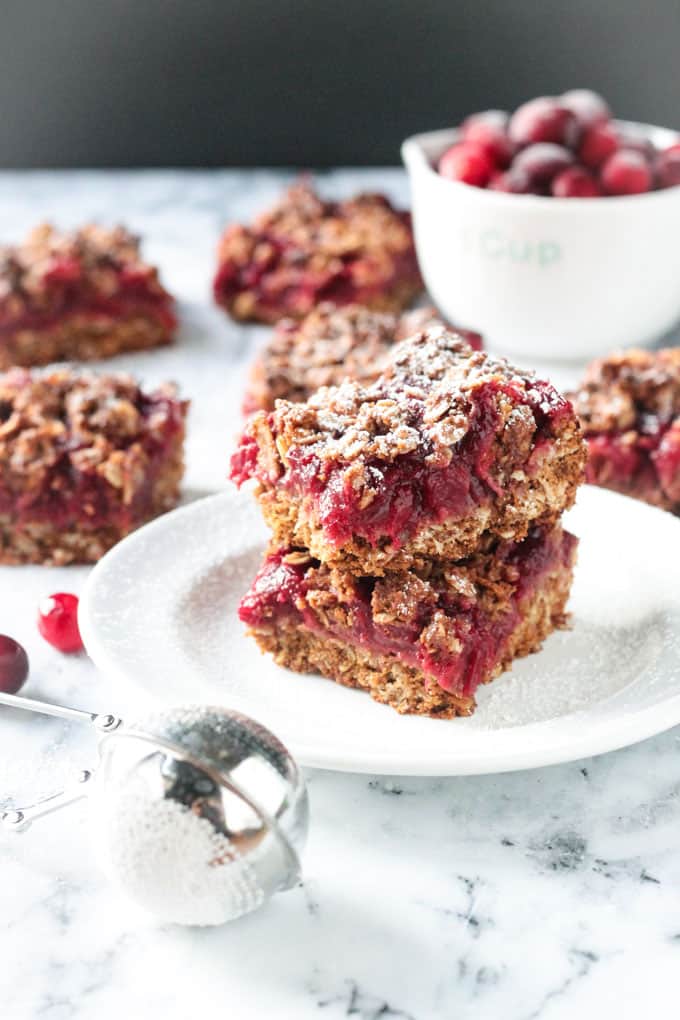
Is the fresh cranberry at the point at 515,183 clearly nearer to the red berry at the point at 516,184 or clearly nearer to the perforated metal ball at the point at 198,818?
the red berry at the point at 516,184

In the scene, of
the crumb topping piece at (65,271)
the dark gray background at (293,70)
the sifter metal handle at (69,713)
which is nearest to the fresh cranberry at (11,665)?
the sifter metal handle at (69,713)

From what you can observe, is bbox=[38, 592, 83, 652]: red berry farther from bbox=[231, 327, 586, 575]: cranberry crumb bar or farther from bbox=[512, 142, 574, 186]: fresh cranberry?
bbox=[512, 142, 574, 186]: fresh cranberry

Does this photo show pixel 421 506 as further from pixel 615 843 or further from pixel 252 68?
pixel 252 68

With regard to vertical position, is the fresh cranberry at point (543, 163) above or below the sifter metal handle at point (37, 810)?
above

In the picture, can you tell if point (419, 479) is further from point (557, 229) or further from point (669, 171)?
point (669, 171)

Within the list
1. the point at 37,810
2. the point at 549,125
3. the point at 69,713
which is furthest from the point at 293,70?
the point at 37,810

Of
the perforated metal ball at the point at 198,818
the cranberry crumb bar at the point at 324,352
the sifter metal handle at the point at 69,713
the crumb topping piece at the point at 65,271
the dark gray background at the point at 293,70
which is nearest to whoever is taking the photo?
the perforated metal ball at the point at 198,818

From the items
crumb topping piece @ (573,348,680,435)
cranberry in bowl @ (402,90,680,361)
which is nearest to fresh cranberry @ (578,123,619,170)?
cranberry in bowl @ (402,90,680,361)
